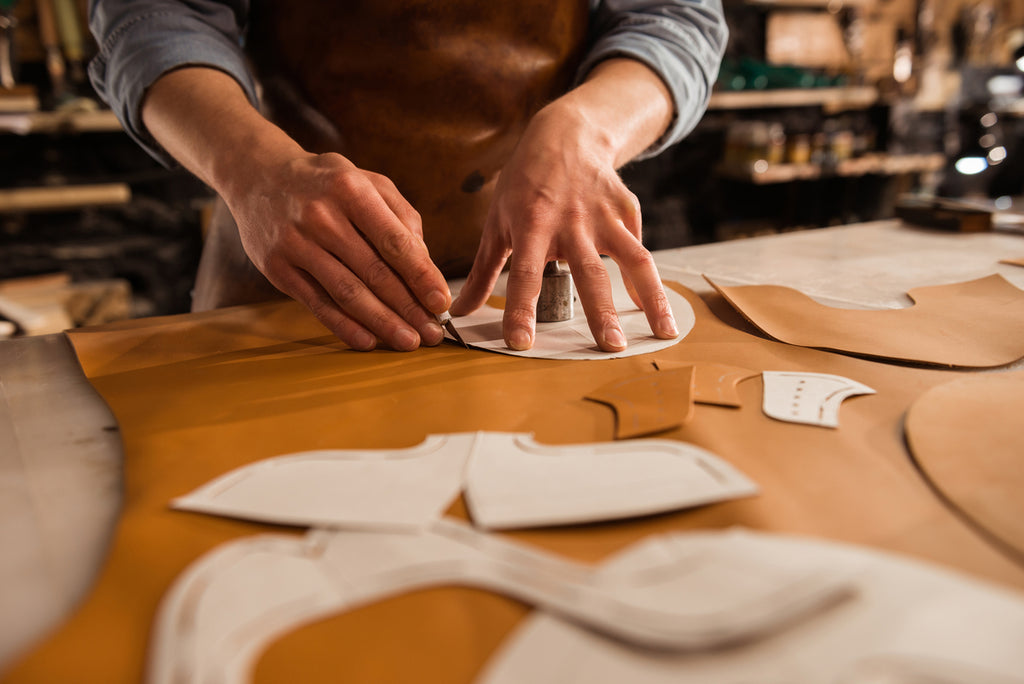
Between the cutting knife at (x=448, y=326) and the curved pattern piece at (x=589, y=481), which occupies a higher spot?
the curved pattern piece at (x=589, y=481)

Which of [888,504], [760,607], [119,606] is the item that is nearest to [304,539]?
[119,606]

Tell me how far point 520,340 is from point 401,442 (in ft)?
0.85

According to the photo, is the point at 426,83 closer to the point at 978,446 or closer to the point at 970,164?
the point at 978,446

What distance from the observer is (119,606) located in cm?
36

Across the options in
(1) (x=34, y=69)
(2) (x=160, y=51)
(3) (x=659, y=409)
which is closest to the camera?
(3) (x=659, y=409)

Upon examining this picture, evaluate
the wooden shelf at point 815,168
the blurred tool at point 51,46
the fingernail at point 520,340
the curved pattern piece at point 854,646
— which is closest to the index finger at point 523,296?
the fingernail at point 520,340

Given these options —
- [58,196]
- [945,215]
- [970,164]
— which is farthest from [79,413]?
[970,164]

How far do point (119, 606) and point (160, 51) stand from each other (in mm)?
892

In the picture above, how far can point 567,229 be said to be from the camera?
0.82m

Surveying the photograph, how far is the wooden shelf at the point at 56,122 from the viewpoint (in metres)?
1.93

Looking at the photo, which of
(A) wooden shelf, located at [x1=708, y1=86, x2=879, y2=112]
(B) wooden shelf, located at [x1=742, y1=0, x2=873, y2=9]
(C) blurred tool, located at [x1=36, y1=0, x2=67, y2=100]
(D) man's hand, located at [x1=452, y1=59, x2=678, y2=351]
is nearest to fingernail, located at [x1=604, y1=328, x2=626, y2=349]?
(D) man's hand, located at [x1=452, y1=59, x2=678, y2=351]

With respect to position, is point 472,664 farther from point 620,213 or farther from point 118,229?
point 118,229

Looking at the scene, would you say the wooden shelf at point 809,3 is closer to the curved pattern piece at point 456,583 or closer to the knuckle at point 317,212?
the knuckle at point 317,212

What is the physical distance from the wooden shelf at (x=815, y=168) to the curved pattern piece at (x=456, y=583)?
309 centimetres
